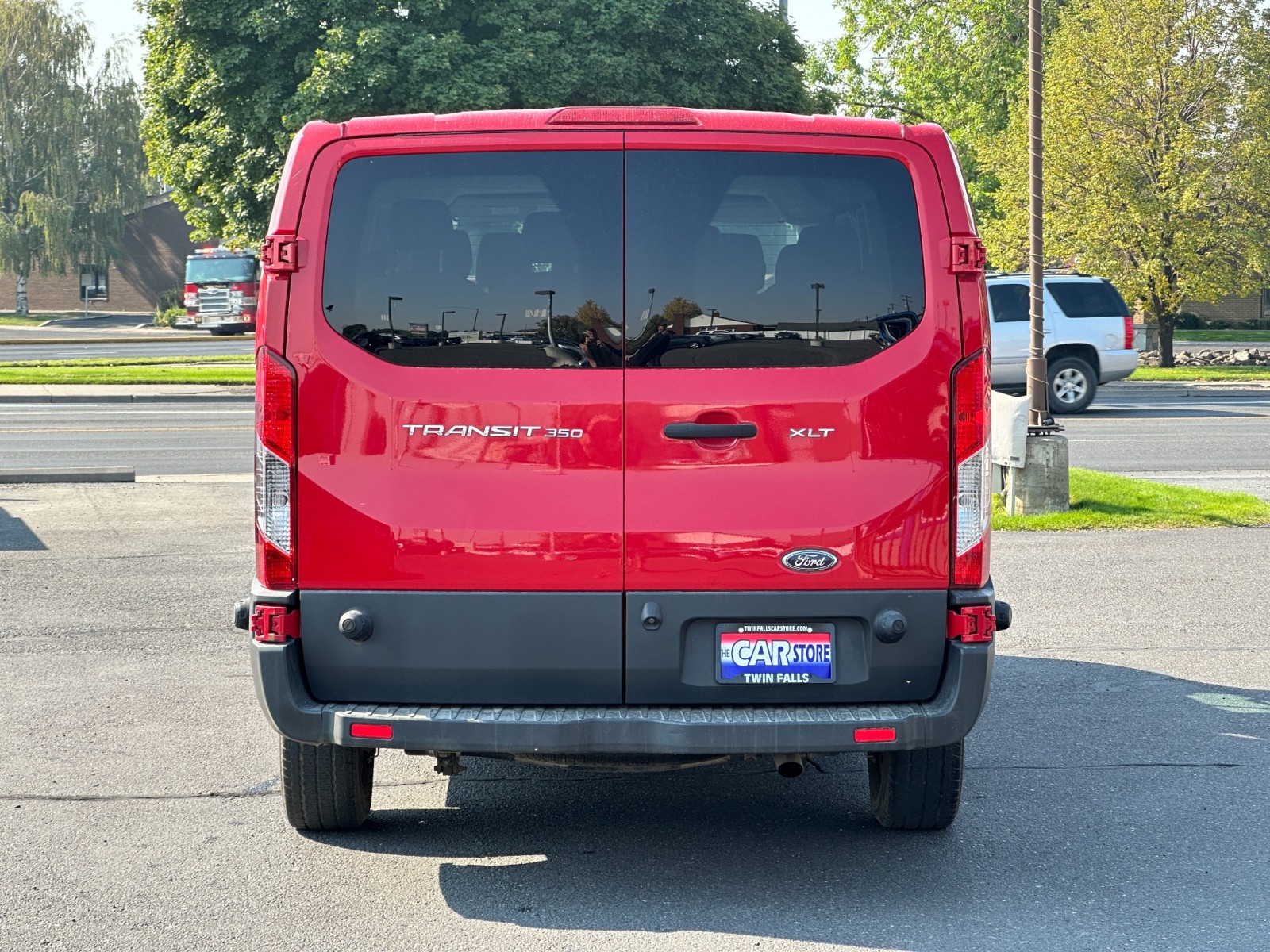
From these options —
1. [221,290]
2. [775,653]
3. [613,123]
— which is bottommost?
[775,653]

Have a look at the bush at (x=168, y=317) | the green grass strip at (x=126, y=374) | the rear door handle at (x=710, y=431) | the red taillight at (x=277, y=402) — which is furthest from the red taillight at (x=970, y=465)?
the bush at (x=168, y=317)

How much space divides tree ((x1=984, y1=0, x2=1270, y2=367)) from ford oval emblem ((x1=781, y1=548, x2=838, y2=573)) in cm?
2952

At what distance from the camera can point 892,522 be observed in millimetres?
4289

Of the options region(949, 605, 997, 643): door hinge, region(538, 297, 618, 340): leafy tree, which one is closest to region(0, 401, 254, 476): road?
region(538, 297, 618, 340): leafy tree

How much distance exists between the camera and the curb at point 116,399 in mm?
25891

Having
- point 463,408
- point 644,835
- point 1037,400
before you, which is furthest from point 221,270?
point 463,408

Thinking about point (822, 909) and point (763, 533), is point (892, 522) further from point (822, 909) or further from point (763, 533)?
point (822, 909)

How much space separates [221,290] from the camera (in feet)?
158

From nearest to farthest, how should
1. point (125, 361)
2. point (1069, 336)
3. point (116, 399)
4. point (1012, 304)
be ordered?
point (1012, 304) < point (1069, 336) < point (116, 399) < point (125, 361)

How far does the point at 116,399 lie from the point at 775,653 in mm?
23692

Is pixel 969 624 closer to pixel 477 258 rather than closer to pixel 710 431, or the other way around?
pixel 710 431

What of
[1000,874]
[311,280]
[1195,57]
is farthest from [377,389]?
[1195,57]

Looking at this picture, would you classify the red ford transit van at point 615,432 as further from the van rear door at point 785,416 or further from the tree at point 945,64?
the tree at point 945,64

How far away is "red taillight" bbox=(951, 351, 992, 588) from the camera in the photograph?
432cm
